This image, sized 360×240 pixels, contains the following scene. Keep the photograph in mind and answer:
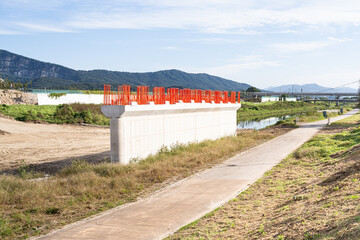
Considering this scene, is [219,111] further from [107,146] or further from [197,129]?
[107,146]

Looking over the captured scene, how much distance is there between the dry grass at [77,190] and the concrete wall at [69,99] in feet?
135

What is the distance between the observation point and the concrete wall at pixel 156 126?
1516cm

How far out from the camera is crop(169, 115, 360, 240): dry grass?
266 inches

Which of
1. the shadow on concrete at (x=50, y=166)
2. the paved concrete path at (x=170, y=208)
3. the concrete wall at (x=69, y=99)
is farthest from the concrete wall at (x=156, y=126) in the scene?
the concrete wall at (x=69, y=99)

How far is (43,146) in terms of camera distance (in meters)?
24.9

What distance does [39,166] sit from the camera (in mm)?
18031

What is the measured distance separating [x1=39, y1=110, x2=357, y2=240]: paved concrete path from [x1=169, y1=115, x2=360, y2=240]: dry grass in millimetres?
469

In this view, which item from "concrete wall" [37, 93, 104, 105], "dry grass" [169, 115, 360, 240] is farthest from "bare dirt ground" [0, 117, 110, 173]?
"concrete wall" [37, 93, 104, 105]

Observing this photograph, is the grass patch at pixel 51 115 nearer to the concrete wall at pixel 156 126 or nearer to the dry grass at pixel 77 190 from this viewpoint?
the concrete wall at pixel 156 126

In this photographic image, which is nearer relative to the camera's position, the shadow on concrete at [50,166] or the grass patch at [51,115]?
the shadow on concrete at [50,166]

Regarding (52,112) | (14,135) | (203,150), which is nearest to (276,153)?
(203,150)

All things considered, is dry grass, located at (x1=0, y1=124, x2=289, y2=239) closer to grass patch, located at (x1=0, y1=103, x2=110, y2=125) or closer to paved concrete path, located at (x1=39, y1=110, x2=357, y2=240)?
paved concrete path, located at (x1=39, y1=110, x2=357, y2=240)

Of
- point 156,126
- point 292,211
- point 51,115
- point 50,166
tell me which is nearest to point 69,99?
point 51,115

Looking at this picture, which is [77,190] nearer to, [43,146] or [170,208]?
[170,208]
